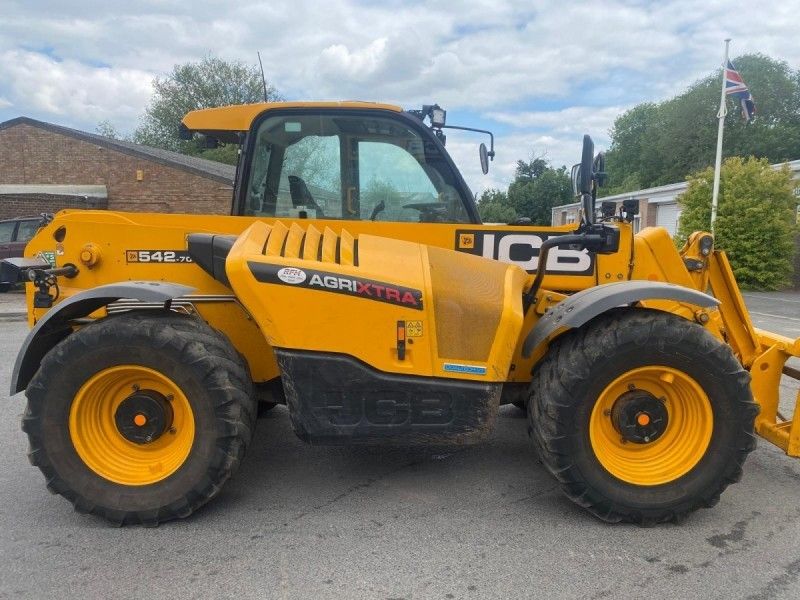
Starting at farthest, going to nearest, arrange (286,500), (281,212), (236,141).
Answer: (236,141), (281,212), (286,500)

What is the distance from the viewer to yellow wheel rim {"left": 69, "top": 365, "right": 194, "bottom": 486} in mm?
3214

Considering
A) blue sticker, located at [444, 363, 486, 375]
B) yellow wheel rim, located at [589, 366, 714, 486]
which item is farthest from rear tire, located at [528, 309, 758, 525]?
blue sticker, located at [444, 363, 486, 375]

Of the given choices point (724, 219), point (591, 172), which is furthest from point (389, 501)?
point (724, 219)

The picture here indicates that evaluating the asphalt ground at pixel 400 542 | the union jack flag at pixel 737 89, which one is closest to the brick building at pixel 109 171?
the union jack flag at pixel 737 89

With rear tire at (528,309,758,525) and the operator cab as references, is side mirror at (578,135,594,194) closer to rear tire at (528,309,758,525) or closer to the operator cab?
rear tire at (528,309,758,525)

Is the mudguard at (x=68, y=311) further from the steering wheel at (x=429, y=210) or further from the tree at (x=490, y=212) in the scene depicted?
the tree at (x=490, y=212)

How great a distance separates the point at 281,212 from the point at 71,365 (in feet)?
5.23

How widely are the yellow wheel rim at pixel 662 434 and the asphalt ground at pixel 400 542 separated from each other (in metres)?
0.30

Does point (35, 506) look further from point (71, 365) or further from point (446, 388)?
point (446, 388)

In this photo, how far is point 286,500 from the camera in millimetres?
3510

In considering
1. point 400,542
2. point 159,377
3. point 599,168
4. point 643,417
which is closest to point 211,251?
point 159,377

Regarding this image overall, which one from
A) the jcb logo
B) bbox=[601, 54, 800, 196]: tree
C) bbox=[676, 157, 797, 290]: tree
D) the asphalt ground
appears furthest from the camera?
bbox=[601, 54, 800, 196]: tree

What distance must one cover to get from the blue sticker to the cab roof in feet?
5.72

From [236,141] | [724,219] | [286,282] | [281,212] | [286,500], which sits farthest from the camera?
[724,219]
